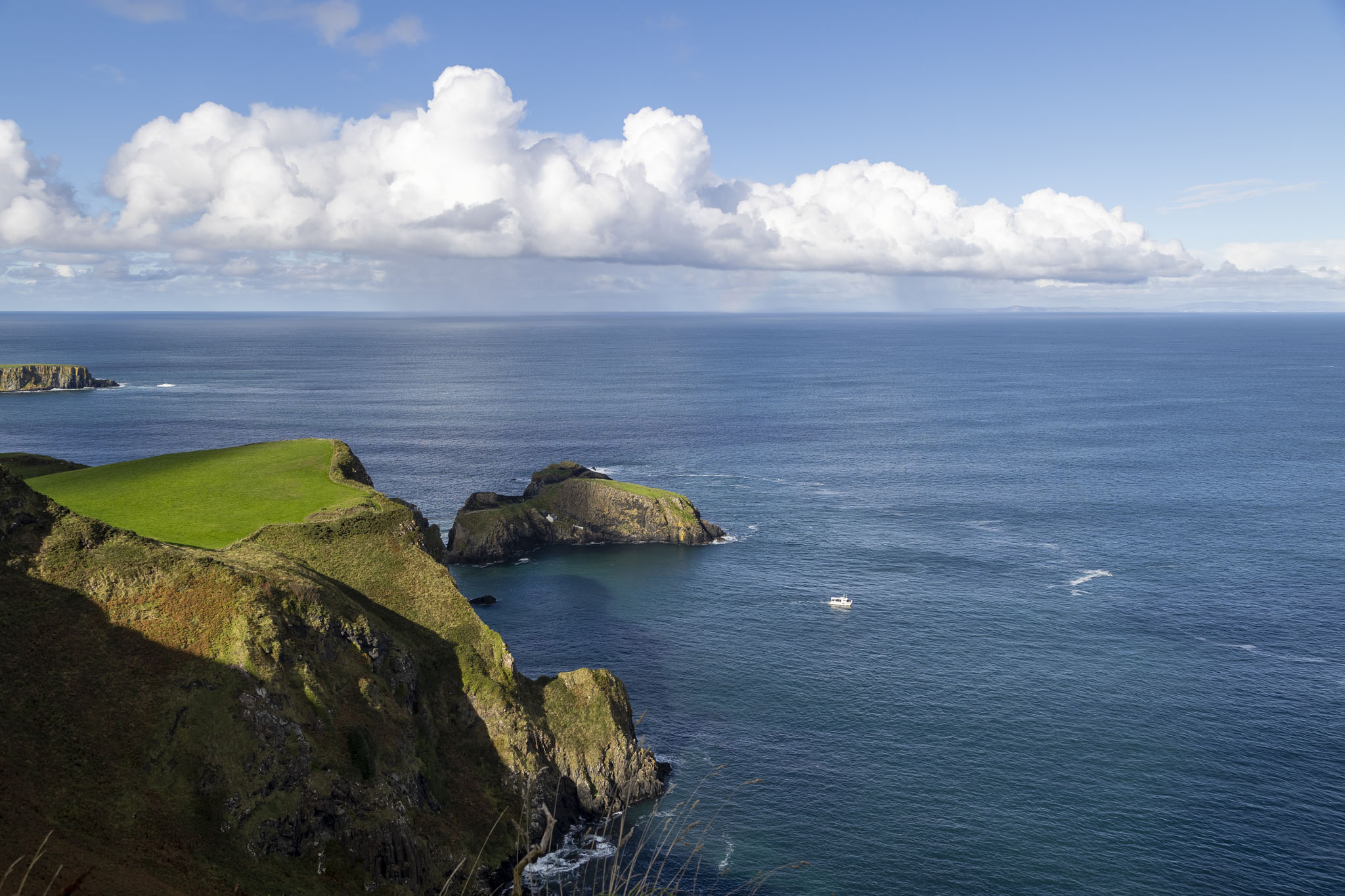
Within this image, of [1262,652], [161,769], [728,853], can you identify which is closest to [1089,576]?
[1262,652]

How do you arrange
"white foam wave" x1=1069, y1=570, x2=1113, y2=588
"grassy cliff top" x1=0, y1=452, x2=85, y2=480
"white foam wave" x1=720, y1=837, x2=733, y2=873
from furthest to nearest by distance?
"white foam wave" x1=1069, y1=570, x2=1113, y2=588 → "grassy cliff top" x1=0, y1=452, x2=85, y2=480 → "white foam wave" x1=720, y1=837, x2=733, y2=873

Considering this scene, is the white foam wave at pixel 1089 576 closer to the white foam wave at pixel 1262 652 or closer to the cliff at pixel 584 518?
the white foam wave at pixel 1262 652

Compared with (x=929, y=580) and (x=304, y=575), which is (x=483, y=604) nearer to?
(x=304, y=575)

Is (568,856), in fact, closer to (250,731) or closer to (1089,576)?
(250,731)

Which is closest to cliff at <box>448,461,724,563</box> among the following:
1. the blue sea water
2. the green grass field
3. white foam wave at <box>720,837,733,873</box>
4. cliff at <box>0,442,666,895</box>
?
the blue sea water

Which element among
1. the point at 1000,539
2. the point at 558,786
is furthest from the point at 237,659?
the point at 1000,539

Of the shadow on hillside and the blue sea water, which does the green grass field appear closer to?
the shadow on hillside
